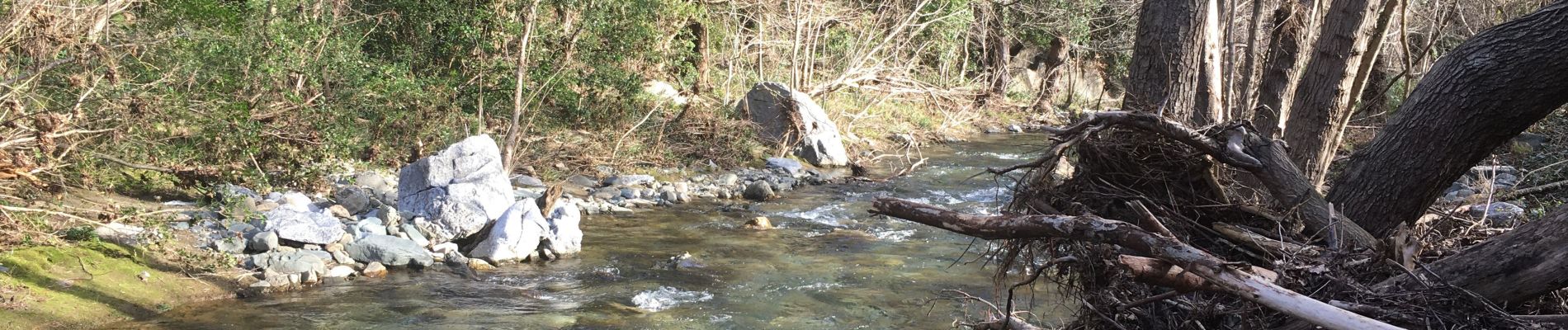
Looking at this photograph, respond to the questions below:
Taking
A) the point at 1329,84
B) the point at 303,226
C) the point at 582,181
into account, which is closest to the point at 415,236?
the point at 303,226

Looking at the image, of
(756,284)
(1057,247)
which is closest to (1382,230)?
(1057,247)

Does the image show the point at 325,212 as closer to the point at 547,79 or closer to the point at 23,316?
the point at 23,316

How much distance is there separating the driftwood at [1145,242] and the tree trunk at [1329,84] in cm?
436

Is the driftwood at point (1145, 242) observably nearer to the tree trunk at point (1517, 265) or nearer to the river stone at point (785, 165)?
the tree trunk at point (1517, 265)

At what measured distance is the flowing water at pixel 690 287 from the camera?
6711 millimetres

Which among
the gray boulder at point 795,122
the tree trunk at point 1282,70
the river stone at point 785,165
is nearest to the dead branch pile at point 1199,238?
the tree trunk at point 1282,70

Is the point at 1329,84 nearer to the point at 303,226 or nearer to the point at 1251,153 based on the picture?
the point at 1251,153

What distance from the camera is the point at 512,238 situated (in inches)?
331

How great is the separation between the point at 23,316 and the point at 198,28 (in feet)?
16.2

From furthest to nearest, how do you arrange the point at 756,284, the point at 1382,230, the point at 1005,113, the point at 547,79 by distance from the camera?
the point at 1005,113 < the point at 547,79 < the point at 756,284 < the point at 1382,230

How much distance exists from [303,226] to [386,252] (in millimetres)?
603

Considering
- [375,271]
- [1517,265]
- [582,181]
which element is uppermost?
[1517,265]

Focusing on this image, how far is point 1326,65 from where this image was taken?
7527 millimetres

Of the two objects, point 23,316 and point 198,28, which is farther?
point 198,28
